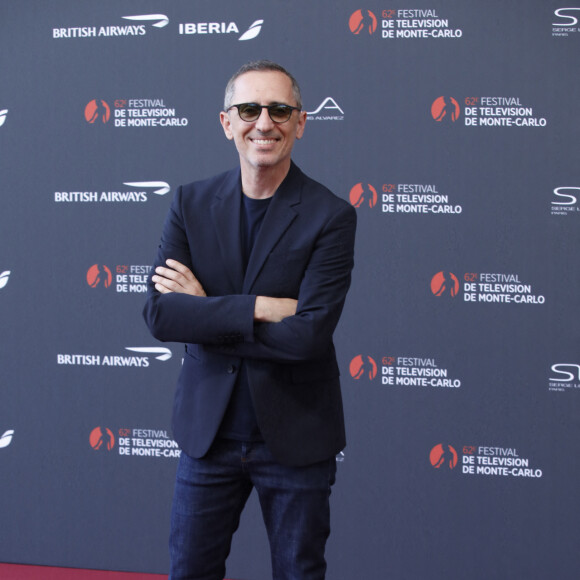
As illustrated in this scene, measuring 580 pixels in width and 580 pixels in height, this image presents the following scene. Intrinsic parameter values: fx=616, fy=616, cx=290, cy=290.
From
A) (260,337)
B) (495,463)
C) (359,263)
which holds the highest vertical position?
(359,263)

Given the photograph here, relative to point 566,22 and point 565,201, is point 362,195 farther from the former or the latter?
point 566,22

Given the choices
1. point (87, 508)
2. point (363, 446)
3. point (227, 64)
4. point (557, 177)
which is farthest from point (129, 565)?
point (557, 177)

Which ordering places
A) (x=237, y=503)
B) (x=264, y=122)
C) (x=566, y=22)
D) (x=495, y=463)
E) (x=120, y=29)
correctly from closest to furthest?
1. (x=264, y=122)
2. (x=237, y=503)
3. (x=566, y=22)
4. (x=495, y=463)
5. (x=120, y=29)

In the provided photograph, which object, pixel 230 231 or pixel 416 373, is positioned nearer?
pixel 230 231

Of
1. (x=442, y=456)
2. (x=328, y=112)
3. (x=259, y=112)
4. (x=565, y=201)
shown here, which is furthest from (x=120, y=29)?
(x=442, y=456)

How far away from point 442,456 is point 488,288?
82 cm

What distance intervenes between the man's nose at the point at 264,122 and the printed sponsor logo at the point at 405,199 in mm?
1315

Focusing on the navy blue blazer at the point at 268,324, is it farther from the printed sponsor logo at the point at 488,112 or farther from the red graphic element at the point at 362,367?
the printed sponsor logo at the point at 488,112

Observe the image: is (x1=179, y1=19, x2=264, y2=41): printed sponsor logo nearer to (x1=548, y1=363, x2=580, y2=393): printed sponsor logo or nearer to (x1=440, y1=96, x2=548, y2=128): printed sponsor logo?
(x1=440, y1=96, x2=548, y2=128): printed sponsor logo

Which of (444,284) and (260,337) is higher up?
(444,284)

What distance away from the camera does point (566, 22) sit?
2740 millimetres

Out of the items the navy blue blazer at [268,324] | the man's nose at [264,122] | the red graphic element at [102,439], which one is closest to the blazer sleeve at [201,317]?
the navy blue blazer at [268,324]

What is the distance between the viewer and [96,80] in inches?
119

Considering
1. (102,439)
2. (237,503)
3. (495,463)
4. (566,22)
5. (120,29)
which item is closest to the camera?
(237,503)
